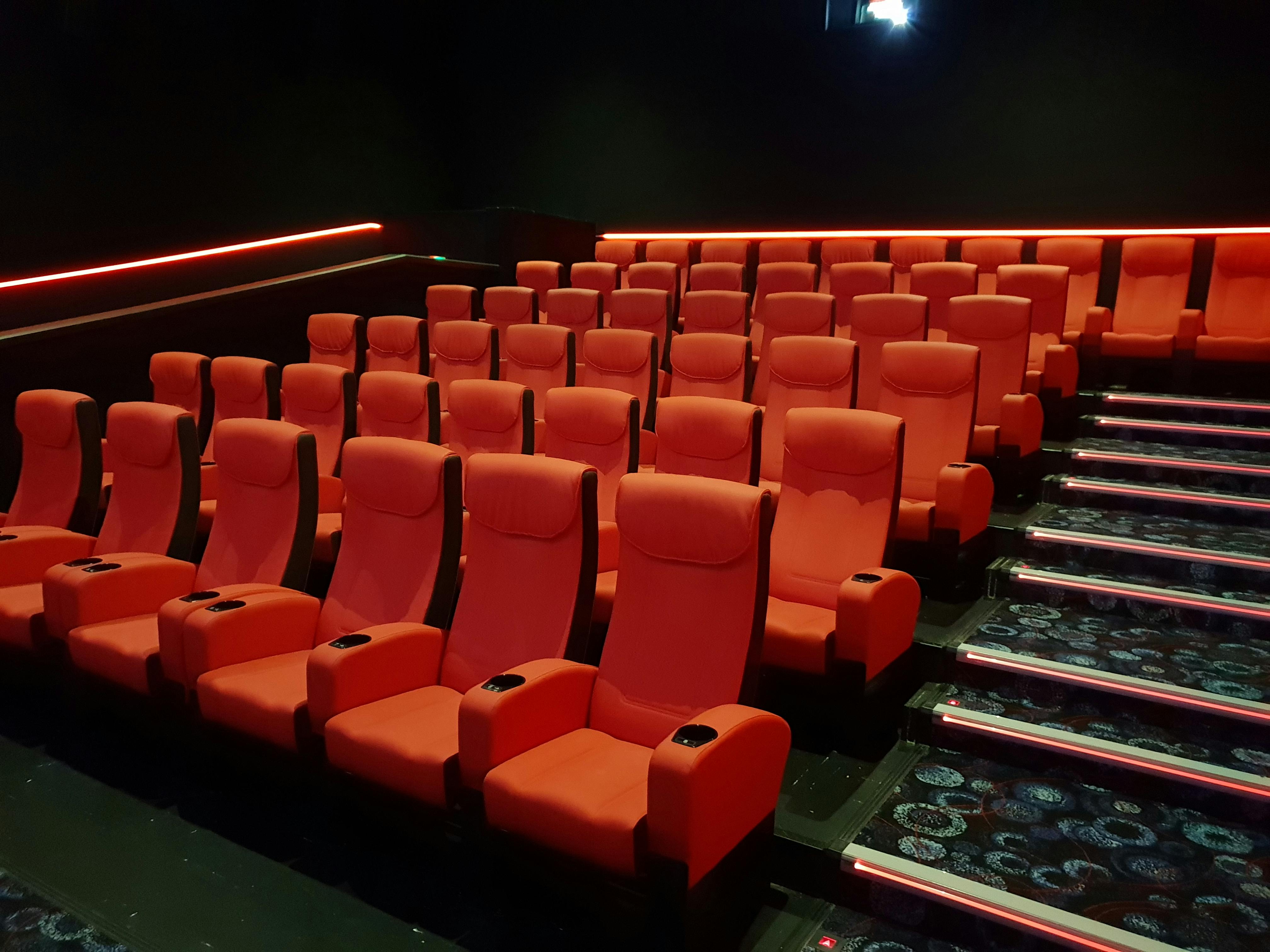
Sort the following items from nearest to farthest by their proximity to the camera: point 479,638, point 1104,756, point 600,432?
point 1104,756
point 479,638
point 600,432

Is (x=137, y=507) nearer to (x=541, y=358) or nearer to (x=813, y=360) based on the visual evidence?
(x=541, y=358)

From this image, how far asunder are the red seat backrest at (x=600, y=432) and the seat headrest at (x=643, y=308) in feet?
2.52

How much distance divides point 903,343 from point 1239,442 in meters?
0.74

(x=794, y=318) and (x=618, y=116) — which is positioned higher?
(x=618, y=116)

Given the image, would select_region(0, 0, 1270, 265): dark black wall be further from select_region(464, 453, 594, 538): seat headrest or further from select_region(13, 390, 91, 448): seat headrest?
select_region(464, 453, 594, 538): seat headrest

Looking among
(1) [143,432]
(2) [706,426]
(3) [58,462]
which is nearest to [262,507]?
(1) [143,432]

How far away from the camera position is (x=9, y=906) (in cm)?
101

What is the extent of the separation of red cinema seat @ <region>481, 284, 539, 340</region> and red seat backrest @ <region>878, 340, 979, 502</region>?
1.14 m

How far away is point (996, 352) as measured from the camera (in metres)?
1.86

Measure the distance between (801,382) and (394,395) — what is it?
0.72m

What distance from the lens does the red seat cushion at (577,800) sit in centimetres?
84

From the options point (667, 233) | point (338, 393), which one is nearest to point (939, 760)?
point (338, 393)

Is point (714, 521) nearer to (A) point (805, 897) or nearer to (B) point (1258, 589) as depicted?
(A) point (805, 897)

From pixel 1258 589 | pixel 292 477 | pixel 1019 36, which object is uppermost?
pixel 1019 36
